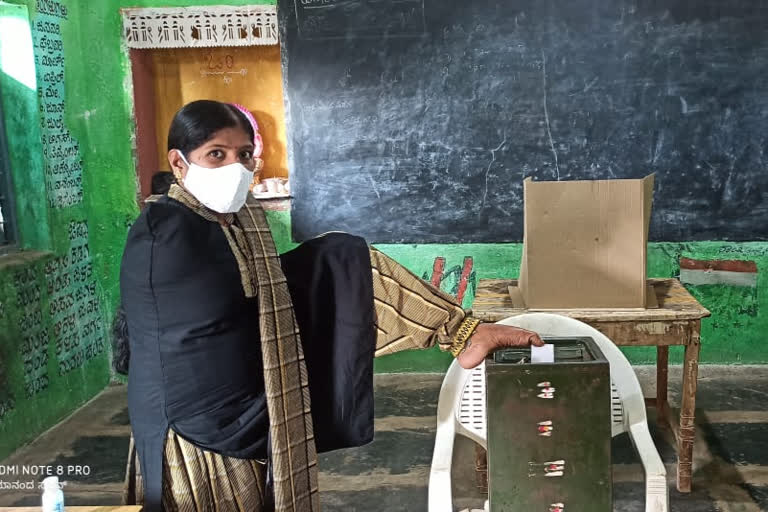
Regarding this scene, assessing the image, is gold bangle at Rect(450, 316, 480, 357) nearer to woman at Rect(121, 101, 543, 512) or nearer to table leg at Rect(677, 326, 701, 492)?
woman at Rect(121, 101, 543, 512)

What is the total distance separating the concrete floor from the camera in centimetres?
282

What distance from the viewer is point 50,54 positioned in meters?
3.83

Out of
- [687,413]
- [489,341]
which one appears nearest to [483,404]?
[489,341]

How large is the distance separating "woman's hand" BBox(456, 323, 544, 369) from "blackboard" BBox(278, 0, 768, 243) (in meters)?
2.66

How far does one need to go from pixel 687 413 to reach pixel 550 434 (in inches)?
53.3

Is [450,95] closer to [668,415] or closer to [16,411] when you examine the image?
[668,415]

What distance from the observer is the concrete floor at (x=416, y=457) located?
Result: 282 centimetres

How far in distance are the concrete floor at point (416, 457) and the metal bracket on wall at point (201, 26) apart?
198 cm

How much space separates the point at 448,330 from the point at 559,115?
2799 mm

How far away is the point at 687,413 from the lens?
269cm

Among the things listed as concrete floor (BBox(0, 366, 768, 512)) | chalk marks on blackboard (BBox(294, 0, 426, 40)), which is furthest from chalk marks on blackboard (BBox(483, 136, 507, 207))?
concrete floor (BBox(0, 366, 768, 512))

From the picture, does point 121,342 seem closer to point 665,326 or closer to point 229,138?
point 229,138

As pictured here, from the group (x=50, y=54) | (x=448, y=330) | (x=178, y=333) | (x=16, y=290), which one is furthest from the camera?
(x=50, y=54)

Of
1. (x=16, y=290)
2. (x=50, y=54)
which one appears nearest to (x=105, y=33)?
(x=50, y=54)
